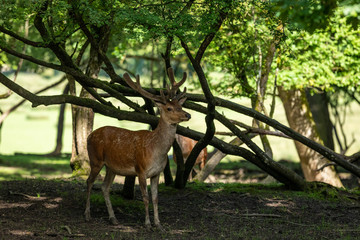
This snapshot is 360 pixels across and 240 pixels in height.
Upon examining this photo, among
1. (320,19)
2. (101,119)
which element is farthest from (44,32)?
(101,119)

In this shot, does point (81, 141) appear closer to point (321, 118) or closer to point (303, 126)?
point (303, 126)

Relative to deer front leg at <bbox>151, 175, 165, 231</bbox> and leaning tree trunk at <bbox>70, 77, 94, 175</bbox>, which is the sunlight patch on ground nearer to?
deer front leg at <bbox>151, 175, 165, 231</bbox>

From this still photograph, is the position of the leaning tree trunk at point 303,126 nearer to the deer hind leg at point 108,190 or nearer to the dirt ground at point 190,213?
the dirt ground at point 190,213

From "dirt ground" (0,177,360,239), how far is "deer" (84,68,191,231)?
48 centimetres

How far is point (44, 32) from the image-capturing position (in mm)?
9219

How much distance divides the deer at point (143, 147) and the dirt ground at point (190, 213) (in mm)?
483

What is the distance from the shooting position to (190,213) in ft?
31.0

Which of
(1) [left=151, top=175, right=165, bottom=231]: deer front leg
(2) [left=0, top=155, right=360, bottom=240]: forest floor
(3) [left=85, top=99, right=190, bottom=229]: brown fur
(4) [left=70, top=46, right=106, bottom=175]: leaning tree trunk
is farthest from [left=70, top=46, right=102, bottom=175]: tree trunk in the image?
(1) [left=151, top=175, right=165, bottom=231]: deer front leg

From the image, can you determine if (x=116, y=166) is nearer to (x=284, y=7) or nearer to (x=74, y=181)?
(x=74, y=181)

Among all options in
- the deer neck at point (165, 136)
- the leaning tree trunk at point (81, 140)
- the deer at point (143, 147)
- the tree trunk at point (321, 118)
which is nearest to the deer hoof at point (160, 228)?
the deer at point (143, 147)

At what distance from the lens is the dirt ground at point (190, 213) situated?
791cm

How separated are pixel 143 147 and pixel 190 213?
5.54 ft

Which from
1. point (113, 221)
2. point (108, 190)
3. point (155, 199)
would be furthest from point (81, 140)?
point (155, 199)

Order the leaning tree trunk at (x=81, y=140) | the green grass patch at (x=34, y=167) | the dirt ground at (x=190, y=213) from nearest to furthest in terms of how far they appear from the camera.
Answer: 1. the dirt ground at (x=190, y=213)
2. the leaning tree trunk at (x=81, y=140)
3. the green grass patch at (x=34, y=167)
